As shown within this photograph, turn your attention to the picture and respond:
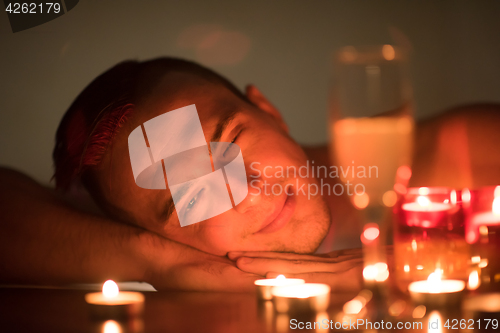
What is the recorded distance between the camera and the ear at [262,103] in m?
0.93

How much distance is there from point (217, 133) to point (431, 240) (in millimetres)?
449

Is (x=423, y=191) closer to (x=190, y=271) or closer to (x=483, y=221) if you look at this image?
(x=483, y=221)

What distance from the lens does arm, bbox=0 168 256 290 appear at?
81 cm

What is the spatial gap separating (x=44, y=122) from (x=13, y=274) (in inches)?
12.9

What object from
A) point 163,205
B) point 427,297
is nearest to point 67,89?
point 163,205

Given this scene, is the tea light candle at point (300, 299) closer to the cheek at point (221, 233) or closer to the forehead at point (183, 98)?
the cheek at point (221, 233)

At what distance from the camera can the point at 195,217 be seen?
32.9 inches

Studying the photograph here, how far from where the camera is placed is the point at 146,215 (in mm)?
830

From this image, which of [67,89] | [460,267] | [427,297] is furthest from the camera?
[67,89]

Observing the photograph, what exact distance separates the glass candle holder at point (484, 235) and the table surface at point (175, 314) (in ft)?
0.51

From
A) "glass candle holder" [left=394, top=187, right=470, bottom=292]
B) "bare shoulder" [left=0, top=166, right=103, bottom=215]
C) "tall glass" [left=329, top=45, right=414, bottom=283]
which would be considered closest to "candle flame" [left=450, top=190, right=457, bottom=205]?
"glass candle holder" [left=394, top=187, right=470, bottom=292]

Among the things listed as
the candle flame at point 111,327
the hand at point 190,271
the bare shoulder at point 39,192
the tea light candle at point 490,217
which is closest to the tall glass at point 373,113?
the tea light candle at point 490,217

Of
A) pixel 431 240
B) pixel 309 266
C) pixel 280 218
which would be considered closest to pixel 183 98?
pixel 280 218

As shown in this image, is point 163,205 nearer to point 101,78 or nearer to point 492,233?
point 101,78
